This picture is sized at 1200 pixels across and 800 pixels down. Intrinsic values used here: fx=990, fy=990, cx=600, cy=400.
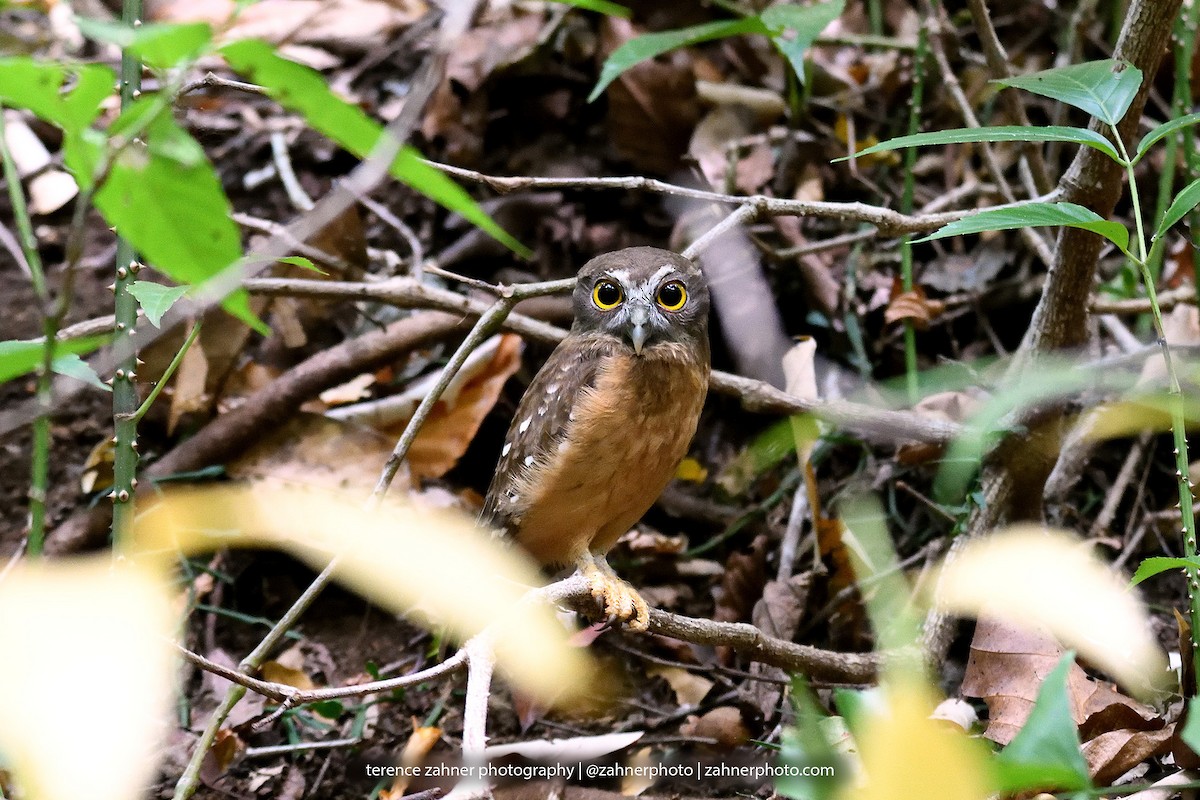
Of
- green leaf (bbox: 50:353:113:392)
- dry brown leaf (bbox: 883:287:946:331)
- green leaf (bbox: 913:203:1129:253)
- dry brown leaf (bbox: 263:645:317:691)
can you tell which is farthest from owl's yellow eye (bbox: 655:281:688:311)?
dry brown leaf (bbox: 263:645:317:691)


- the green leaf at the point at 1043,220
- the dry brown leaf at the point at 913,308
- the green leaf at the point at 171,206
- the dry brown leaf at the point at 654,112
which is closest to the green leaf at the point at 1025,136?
the green leaf at the point at 1043,220

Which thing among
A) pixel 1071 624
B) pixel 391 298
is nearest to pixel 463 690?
pixel 391 298

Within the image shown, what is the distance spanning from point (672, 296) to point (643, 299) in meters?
0.13

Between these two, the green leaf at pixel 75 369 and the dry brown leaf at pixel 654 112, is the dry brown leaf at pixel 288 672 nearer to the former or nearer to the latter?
the green leaf at pixel 75 369

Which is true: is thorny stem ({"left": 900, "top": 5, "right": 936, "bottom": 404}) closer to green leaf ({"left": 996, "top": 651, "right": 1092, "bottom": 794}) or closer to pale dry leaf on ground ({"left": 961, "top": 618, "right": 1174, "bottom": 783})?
pale dry leaf on ground ({"left": 961, "top": 618, "right": 1174, "bottom": 783})

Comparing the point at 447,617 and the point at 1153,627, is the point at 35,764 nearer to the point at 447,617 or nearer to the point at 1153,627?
the point at 447,617

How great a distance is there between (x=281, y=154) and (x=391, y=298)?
2015 mm

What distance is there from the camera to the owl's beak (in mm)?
3156

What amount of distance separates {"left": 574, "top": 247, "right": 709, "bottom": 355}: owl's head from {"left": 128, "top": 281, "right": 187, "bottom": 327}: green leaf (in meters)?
1.47

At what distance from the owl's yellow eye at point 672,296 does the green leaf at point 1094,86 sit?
1.28 metres

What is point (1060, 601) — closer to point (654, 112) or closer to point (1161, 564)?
point (1161, 564)

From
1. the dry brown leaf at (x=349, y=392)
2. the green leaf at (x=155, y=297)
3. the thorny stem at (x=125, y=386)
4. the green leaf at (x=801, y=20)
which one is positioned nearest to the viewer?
the green leaf at (x=155, y=297)

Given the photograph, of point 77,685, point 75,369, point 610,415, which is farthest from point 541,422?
point 77,685

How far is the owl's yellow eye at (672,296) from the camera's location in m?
3.28
